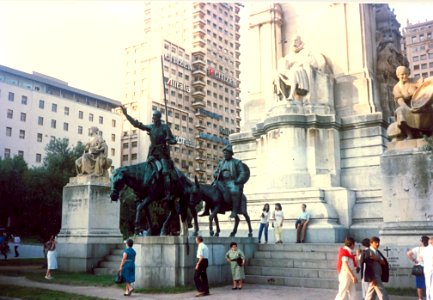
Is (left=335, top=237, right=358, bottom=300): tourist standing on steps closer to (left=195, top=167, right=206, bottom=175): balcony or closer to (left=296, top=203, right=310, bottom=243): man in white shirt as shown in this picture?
(left=296, top=203, right=310, bottom=243): man in white shirt

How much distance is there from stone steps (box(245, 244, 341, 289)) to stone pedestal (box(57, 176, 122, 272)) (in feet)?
23.7

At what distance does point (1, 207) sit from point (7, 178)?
2.64 meters

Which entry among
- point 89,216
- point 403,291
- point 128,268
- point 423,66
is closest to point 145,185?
point 128,268

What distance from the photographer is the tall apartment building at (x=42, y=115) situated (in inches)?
2906

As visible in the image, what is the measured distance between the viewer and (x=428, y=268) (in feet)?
35.0

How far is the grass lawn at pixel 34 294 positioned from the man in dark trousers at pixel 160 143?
4.07 meters

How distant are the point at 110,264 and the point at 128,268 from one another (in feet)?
21.8

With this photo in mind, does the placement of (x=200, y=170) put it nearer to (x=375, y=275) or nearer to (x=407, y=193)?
(x=407, y=193)

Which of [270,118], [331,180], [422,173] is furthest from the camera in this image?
[270,118]

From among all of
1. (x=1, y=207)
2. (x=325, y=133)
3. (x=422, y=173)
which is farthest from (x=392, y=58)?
(x=1, y=207)

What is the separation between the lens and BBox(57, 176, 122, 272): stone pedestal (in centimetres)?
1994

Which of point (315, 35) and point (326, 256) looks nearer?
point (326, 256)

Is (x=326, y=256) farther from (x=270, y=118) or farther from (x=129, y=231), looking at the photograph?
(x=129, y=231)

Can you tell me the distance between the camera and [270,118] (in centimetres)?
2361
